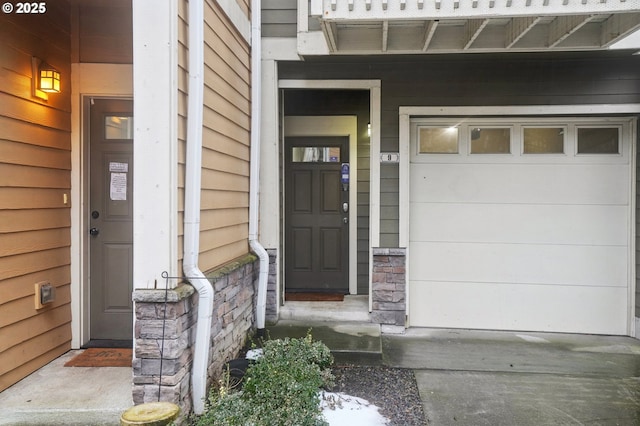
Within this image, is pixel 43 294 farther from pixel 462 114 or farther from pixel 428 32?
pixel 462 114

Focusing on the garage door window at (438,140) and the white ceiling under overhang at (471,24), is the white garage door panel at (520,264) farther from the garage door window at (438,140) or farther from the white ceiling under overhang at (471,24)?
the white ceiling under overhang at (471,24)

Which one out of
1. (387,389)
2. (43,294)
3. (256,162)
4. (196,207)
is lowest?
(387,389)

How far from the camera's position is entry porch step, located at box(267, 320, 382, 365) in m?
3.46

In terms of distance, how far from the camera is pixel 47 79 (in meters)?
2.98

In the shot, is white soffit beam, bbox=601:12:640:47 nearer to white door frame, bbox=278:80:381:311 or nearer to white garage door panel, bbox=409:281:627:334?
white door frame, bbox=278:80:381:311

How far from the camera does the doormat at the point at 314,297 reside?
4.67 meters

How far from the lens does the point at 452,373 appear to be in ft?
11.0

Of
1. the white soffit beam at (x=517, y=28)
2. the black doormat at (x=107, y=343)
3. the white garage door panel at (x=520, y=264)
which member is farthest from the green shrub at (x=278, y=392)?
the white soffit beam at (x=517, y=28)

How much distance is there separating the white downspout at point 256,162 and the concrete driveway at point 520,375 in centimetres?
119

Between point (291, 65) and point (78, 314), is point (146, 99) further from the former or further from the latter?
point (291, 65)

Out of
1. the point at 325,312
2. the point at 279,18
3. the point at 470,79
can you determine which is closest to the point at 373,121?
the point at 470,79

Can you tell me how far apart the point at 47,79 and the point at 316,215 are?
2901 millimetres

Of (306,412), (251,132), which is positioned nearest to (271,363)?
(306,412)

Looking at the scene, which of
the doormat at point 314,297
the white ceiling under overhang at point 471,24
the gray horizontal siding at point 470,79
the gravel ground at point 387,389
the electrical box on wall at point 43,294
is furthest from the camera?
the doormat at point 314,297
